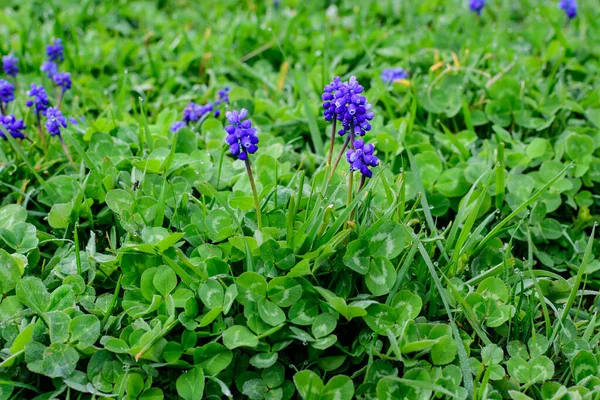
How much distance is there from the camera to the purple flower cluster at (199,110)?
2989 millimetres

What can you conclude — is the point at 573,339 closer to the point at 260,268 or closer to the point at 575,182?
the point at 575,182

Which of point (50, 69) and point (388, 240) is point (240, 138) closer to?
point (388, 240)

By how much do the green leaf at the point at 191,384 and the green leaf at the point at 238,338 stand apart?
0.12 meters

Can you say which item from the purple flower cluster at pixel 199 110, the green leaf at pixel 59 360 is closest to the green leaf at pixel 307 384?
the green leaf at pixel 59 360

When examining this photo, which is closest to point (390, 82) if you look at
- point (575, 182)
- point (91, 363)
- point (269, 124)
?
point (269, 124)

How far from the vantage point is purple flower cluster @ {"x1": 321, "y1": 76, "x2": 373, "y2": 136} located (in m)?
2.14

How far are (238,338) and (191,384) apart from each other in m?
0.20

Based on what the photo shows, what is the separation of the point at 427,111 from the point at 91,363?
2.02 metres

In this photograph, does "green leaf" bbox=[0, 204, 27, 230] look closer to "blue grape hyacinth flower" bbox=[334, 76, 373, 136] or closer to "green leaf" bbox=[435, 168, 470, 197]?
"blue grape hyacinth flower" bbox=[334, 76, 373, 136]

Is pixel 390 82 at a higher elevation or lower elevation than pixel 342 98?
lower

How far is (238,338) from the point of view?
6.66 ft

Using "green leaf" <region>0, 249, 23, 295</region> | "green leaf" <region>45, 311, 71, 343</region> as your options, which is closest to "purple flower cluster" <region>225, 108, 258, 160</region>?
"green leaf" <region>45, 311, 71, 343</region>

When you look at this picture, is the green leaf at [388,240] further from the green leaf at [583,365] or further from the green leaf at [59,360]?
the green leaf at [59,360]

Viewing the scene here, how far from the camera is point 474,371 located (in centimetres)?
206
